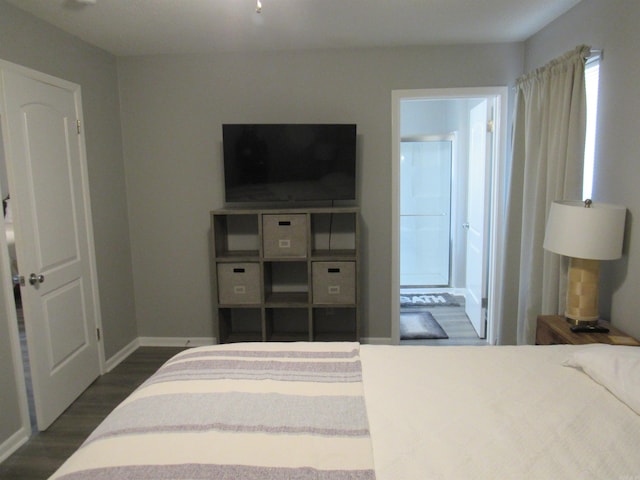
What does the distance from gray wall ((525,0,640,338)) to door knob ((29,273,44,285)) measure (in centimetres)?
322

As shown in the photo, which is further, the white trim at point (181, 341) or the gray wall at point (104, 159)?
the white trim at point (181, 341)

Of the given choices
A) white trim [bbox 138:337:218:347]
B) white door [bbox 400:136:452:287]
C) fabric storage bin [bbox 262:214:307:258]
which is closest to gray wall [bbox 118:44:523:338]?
white trim [bbox 138:337:218:347]

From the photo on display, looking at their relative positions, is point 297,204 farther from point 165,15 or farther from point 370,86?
point 165,15

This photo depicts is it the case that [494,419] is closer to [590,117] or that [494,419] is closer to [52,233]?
[590,117]

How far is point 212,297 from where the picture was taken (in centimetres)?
370

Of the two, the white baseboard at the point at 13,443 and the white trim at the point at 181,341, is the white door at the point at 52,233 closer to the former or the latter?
the white baseboard at the point at 13,443

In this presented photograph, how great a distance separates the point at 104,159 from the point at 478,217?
3207 millimetres

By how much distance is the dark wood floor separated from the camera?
87.0 inches

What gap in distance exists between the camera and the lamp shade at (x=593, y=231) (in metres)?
1.97

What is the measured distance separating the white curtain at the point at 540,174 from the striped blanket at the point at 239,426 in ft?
A: 5.31

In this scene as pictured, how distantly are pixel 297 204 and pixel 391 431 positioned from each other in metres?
2.54

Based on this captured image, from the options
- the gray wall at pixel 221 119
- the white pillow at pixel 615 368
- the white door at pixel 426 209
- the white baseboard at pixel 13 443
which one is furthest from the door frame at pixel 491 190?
the white baseboard at pixel 13 443

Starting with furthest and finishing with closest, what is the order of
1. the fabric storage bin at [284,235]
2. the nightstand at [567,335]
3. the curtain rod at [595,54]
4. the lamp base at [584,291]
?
the fabric storage bin at [284,235] → the curtain rod at [595,54] → the lamp base at [584,291] → the nightstand at [567,335]

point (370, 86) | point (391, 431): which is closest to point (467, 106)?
point (370, 86)
